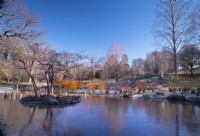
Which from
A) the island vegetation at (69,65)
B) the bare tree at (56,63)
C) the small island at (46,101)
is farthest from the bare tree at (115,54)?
the small island at (46,101)

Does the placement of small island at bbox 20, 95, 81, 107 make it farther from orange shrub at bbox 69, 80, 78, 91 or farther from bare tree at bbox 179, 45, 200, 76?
bare tree at bbox 179, 45, 200, 76

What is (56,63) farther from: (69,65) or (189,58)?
(189,58)

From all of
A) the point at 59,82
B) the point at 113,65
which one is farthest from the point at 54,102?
the point at 113,65

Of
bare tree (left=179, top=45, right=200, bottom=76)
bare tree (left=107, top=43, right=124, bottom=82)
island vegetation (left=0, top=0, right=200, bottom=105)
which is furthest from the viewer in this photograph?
bare tree (left=107, top=43, right=124, bottom=82)

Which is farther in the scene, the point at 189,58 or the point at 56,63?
the point at 189,58

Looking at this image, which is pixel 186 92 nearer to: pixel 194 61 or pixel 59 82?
pixel 194 61

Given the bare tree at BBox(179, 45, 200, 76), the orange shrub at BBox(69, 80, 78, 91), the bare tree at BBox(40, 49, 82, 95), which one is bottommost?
the orange shrub at BBox(69, 80, 78, 91)

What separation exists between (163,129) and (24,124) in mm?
4982

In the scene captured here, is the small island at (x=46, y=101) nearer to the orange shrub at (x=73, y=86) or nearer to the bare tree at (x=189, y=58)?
the orange shrub at (x=73, y=86)

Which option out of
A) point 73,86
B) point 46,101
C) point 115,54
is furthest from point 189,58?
point 46,101

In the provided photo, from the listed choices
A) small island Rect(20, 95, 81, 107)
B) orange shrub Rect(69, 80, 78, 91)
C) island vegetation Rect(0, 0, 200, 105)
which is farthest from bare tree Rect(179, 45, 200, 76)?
small island Rect(20, 95, 81, 107)

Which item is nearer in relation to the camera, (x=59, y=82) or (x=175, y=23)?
(x=175, y=23)

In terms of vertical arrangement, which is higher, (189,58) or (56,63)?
(189,58)

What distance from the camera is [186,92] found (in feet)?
55.2
